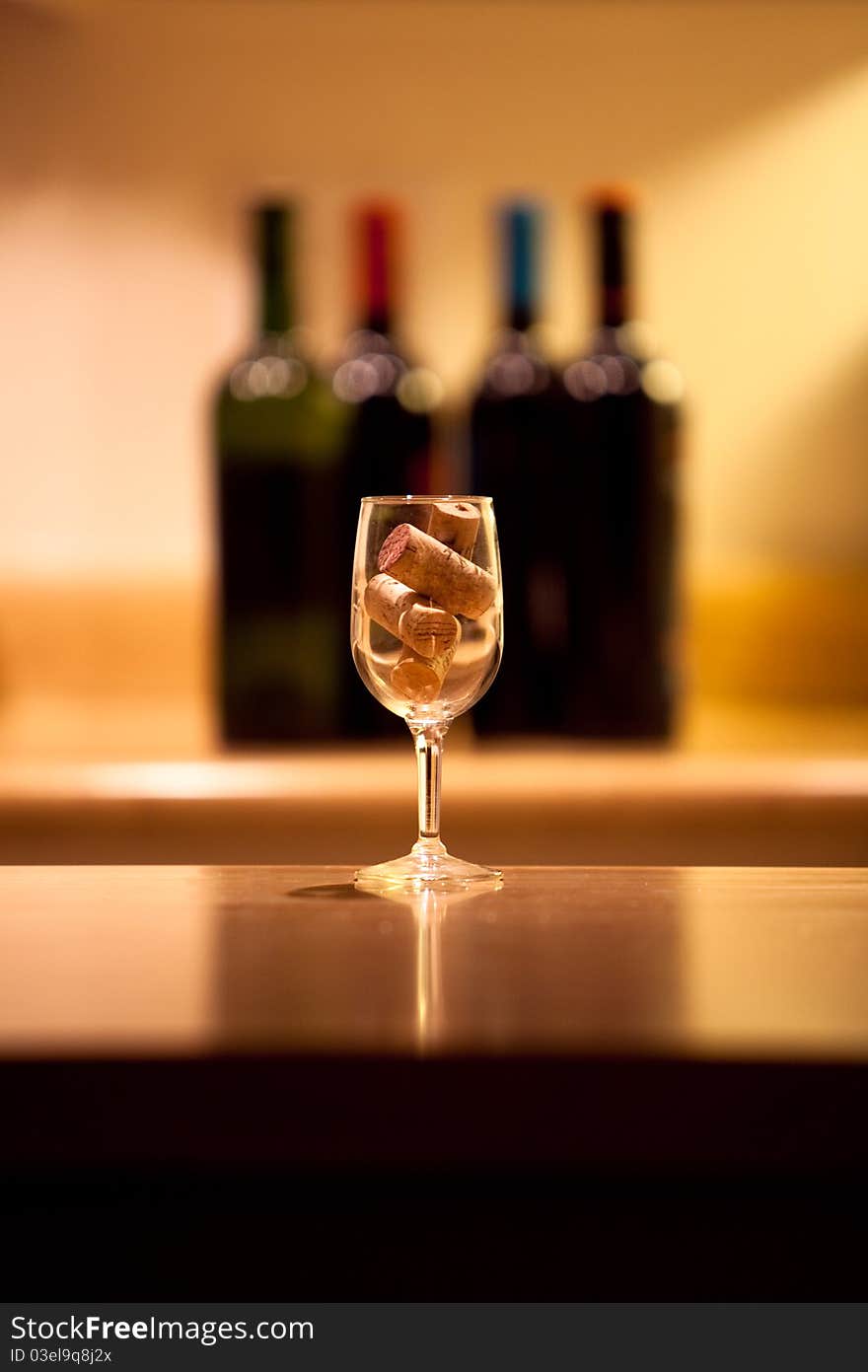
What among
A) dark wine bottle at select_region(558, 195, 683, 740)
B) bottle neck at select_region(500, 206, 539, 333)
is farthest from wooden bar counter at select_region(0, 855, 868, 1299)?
bottle neck at select_region(500, 206, 539, 333)

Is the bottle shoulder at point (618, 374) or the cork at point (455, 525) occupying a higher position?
the bottle shoulder at point (618, 374)

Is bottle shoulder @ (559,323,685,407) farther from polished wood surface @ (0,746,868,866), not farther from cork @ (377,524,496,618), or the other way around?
cork @ (377,524,496,618)

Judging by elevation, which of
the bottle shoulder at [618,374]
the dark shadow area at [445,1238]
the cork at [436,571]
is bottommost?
the dark shadow area at [445,1238]

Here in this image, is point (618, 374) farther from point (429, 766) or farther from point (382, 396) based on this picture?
point (429, 766)

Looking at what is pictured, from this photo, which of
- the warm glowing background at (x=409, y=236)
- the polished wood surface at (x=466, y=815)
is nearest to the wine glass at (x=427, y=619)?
the polished wood surface at (x=466, y=815)

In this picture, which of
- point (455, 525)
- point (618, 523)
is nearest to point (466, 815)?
point (618, 523)
